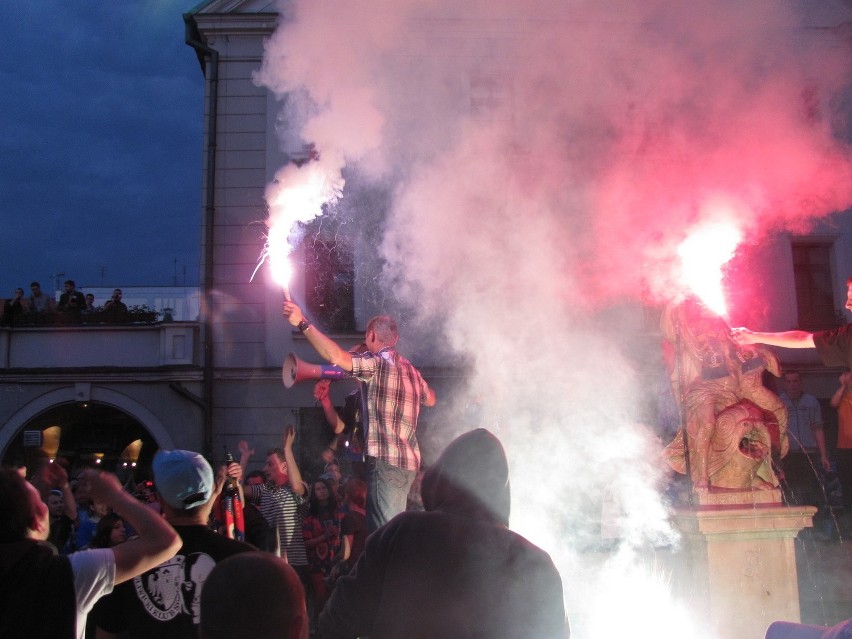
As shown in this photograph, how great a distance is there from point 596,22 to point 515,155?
1.76 m

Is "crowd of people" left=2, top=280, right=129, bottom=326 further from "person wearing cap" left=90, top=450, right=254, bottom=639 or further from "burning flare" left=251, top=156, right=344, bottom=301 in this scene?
"person wearing cap" left=90, top=450, right=254, bottom=639

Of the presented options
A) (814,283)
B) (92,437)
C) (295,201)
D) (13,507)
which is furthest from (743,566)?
(92,437)

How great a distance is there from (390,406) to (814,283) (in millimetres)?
10842

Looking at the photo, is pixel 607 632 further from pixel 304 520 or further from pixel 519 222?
pixel 519 222

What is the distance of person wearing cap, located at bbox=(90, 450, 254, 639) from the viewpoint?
8.59 feet

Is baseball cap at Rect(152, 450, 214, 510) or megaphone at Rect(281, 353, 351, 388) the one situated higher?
megaphone at Rect(281, 353, 351, 388)

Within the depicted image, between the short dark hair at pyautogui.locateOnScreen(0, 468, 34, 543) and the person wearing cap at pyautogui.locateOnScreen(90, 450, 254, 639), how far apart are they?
60 centimetres

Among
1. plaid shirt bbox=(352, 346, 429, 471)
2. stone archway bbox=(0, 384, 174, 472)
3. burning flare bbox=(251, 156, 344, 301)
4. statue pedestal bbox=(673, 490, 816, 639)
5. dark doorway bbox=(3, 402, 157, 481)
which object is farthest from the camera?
dark doorway bbox=(3, 402, 157, 481)

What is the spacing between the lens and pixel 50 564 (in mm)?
2148

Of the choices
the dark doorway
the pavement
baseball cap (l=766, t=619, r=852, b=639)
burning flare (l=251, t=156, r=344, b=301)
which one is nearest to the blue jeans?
burning flare (l=251, t=156, r=344, b=301)

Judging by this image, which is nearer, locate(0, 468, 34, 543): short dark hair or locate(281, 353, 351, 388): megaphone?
locate(0, 468, 34, 543): short dark hair

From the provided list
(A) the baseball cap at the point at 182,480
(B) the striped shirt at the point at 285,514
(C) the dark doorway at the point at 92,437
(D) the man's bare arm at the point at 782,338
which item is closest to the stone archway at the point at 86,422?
(C) the dark doorway at the point at 92,437

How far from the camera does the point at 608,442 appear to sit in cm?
711

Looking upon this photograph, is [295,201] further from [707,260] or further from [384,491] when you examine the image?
[707,260]
